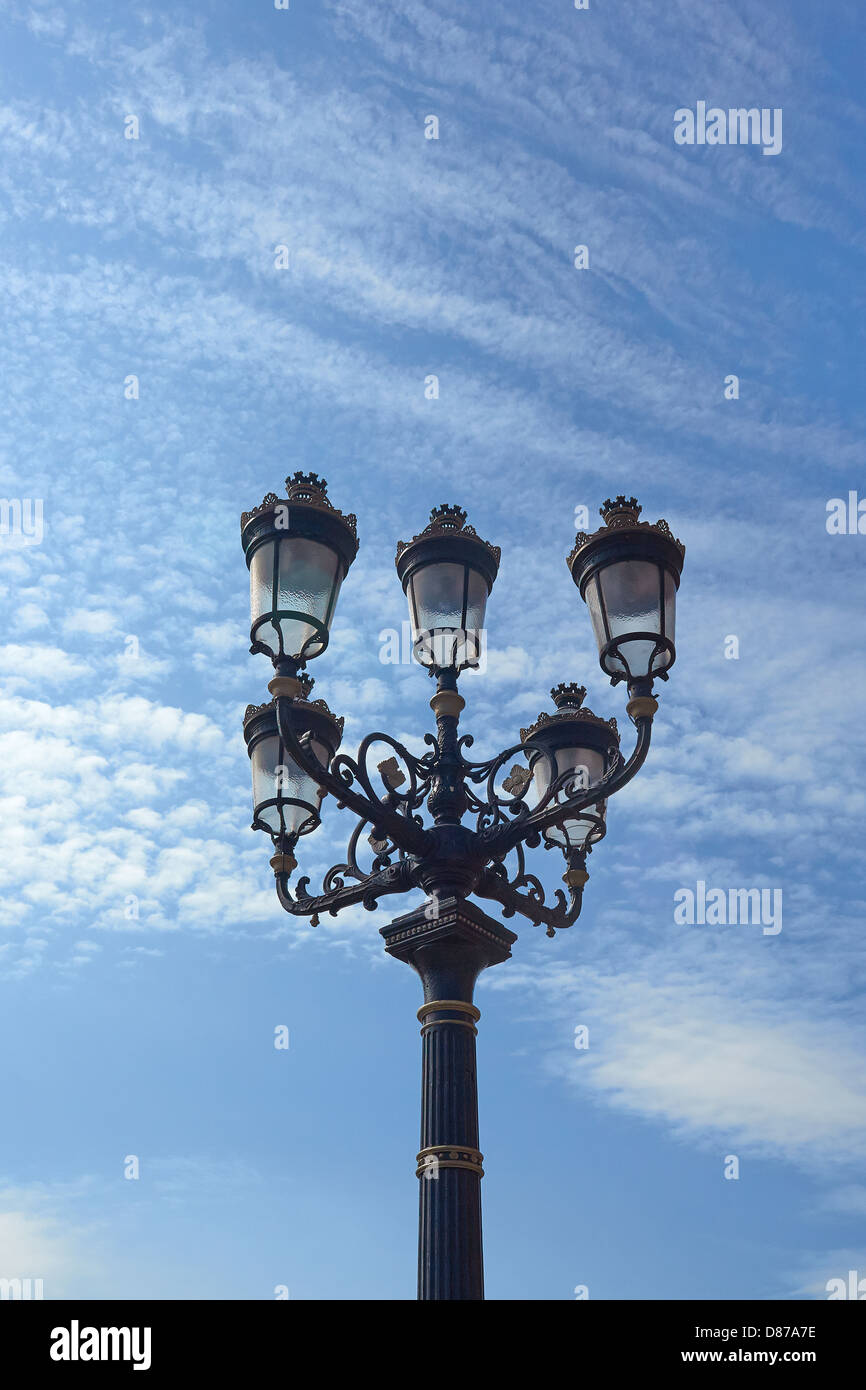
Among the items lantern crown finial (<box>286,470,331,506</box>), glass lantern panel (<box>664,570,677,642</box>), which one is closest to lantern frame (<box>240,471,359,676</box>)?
lantern crown finial (<box>286,470,331,506</box>)

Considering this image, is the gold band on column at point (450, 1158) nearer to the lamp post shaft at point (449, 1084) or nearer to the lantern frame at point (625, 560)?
the lamp post shaft at point (449, 1084)

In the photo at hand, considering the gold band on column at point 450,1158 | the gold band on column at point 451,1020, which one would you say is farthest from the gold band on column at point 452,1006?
the gold band on column at point 450,1158

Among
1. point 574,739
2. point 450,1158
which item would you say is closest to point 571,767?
point 574,739

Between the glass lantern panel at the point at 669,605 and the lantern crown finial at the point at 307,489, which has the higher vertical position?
the lantern crown finial at the point at 307,489

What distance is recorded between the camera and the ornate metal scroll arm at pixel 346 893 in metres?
7.48

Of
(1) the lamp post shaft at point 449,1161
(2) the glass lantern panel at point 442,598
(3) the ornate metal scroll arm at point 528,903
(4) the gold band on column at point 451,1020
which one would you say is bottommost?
(1) the lamp post shaft at point 449,1161

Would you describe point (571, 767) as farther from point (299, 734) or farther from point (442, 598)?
point (299, 734)

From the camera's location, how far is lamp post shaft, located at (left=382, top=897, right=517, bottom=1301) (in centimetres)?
651

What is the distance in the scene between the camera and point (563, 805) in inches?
283

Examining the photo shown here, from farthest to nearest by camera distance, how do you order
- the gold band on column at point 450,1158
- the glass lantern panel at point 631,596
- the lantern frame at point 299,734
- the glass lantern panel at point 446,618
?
the lantern frame at point 299,734, the glass lantern panel at point 446,618, the glass lantern panel at point 631,596, the gold band on column at point 450,1158

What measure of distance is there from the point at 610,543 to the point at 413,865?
205 centimetres

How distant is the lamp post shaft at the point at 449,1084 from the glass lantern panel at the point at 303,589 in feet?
5.20
